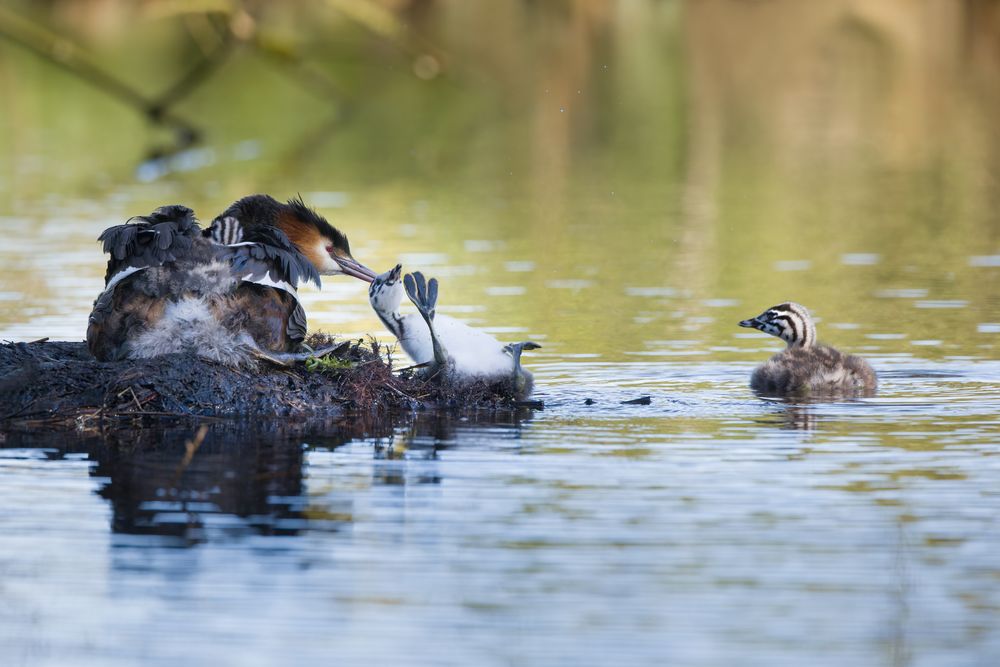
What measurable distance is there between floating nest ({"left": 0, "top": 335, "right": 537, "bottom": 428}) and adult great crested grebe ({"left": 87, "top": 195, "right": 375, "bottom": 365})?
0.37 feet

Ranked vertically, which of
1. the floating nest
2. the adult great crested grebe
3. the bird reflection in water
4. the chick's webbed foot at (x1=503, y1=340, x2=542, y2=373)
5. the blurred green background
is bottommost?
the bird reflection in water

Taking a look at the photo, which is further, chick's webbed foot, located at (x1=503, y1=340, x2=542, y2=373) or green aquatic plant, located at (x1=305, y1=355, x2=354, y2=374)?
chick's webbed foot, located at (x1=503, y1=340, x2=542, y2=373)

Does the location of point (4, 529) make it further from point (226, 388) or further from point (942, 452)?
point (942, 452)

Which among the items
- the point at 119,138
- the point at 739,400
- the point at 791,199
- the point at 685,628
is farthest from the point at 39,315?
the point at 119,138

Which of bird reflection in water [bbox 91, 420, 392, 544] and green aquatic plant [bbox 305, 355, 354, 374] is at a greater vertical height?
green aquatic plant [bbox 305, 355, 354, 374]

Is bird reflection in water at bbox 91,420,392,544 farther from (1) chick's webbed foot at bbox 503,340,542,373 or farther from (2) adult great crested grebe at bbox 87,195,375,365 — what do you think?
(1) chick's webbed foot at bbox 503,340,542,373

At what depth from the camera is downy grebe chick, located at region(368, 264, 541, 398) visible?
367 inches

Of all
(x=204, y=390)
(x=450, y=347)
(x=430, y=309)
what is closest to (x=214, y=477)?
(x=204, y=390)

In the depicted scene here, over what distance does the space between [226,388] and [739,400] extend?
8.38 ft

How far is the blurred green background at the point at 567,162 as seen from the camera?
12938mm

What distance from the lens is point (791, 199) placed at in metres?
19.2

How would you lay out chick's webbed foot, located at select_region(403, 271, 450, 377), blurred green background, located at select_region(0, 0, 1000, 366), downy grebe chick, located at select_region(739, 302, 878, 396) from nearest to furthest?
chick's webbed foot, located at select_region(403, 271, 450, 377) → downy grebe chick, located at select_region(739, 302, 878, 396) → blurred green background, located at select_region(0, 0, 1000, 366)

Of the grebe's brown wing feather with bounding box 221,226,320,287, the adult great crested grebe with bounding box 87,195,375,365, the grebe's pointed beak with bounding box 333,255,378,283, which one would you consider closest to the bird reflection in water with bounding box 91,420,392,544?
the adult great crested grebe with bounding box 87,195,375,365

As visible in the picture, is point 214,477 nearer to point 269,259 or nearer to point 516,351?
point 269,259
